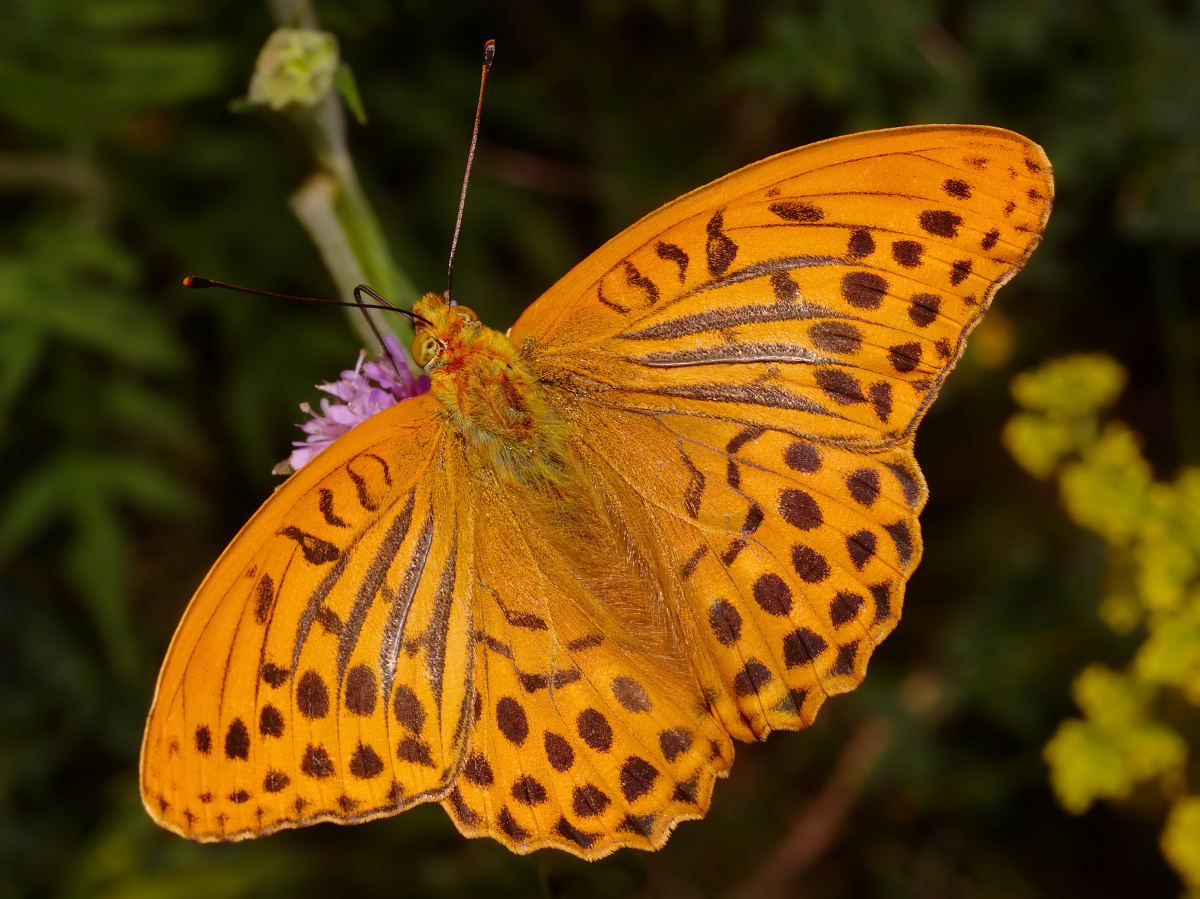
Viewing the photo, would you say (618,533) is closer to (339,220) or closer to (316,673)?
(316,673)

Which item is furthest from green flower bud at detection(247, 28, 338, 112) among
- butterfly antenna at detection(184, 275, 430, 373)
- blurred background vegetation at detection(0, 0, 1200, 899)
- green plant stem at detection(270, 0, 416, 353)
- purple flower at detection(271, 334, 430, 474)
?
blurred background vegetation at detection(0, 0, 1200, 899)

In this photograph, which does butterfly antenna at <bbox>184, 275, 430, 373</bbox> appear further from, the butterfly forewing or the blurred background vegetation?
the blurred background vegetation

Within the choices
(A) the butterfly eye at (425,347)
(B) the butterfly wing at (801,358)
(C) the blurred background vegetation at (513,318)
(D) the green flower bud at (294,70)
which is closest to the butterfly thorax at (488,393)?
(A) the butterfly eye at (425,347)

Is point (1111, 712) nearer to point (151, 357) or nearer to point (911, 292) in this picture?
point (911, 292)

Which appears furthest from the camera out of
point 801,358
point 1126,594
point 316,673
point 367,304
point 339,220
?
point 1126,594

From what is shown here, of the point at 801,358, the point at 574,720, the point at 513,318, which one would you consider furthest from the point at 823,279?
the point at 513,318

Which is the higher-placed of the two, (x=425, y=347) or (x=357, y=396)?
(x=425, y=347)

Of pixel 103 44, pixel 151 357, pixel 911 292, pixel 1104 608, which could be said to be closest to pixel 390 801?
pixel 911 292

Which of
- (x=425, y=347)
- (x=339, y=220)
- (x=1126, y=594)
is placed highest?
(x=339, y=220)
